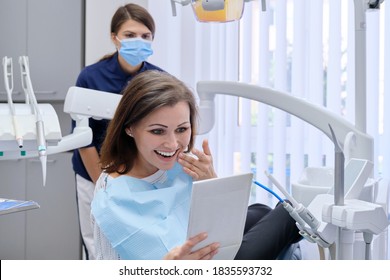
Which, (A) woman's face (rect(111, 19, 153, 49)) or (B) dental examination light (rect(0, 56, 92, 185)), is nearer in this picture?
Answer: (B) dental examination light (rect(0, 56, 92, 185))

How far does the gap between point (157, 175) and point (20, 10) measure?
85.8 inches

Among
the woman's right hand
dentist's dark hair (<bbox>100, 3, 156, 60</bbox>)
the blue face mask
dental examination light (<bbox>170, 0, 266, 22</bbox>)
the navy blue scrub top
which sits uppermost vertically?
dentist's dark hair (<bbox>100, 3, 156, 60</bbox>)

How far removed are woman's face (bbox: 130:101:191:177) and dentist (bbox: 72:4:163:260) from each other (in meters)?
0.89

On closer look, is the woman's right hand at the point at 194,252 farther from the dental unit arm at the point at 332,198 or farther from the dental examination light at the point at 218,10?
the dental examination light at the point at 218,10

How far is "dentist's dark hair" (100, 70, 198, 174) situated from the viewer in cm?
135

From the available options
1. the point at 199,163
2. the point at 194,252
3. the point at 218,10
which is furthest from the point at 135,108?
the point at 194,252

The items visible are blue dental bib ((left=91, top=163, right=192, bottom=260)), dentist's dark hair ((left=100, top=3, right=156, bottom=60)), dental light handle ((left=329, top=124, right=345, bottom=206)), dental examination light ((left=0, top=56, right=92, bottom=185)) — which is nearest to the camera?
dental light handle ((left=329, top=124, right=345, bottom=206))

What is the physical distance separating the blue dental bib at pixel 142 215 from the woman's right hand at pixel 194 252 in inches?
6.7

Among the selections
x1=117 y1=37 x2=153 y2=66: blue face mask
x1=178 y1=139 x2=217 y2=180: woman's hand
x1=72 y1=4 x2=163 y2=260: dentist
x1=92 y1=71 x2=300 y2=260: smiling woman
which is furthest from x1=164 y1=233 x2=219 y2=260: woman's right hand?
x1=117 y1=37 x2=153 y2=66: blue face mask

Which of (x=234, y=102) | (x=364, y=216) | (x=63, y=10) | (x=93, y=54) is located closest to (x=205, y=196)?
(x=364, y=216)

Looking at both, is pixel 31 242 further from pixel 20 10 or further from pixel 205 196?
pixel 205 196

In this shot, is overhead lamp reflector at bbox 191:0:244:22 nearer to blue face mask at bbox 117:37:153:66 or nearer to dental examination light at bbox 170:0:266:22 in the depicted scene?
dental examination light at bbox 170:0:266:22

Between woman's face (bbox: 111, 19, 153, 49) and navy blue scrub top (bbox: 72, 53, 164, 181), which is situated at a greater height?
woman's face (bbox: 111, 19, 153, 49)

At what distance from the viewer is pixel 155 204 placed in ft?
4.30
